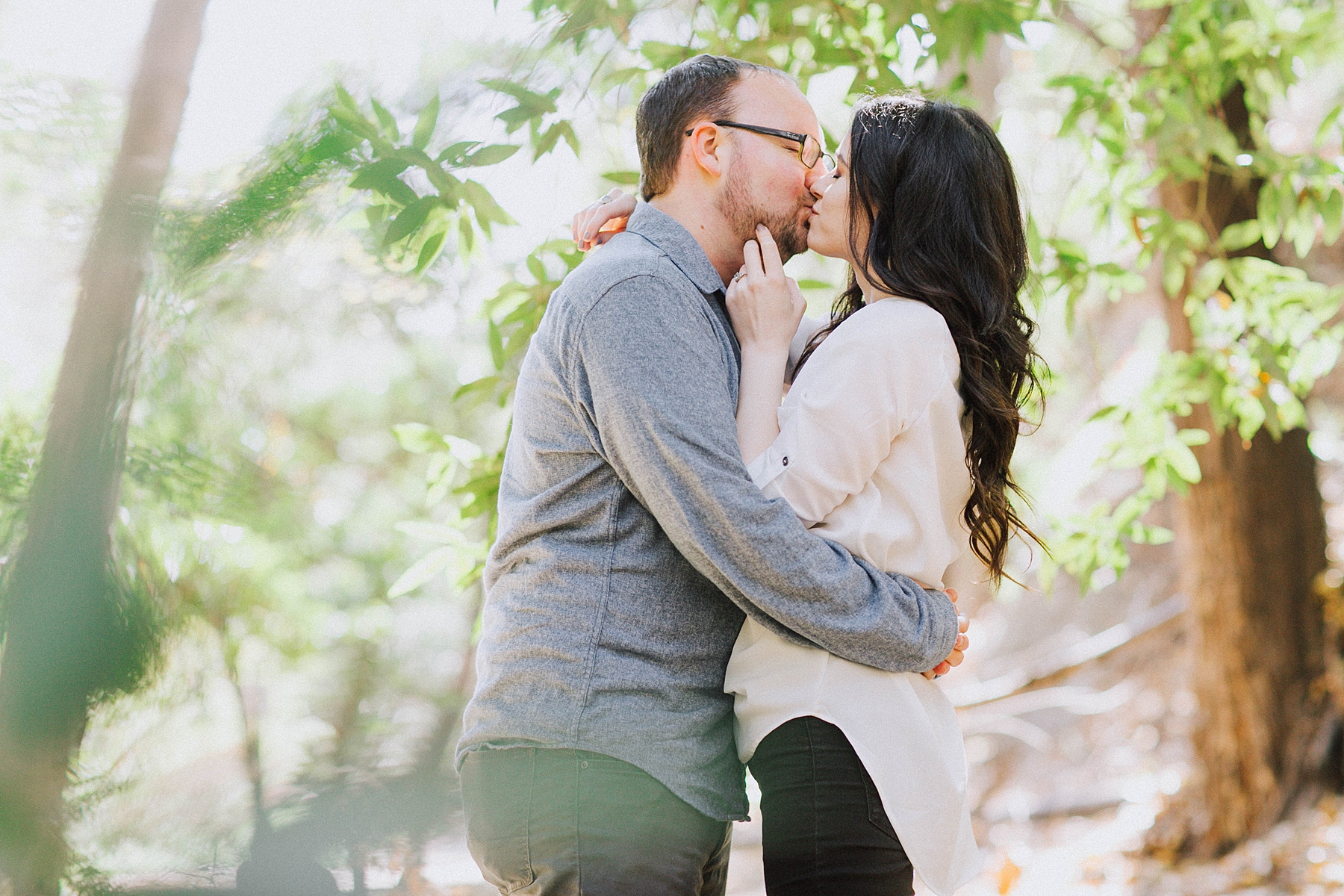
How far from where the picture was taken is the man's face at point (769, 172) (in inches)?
68.0

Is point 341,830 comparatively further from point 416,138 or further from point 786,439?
point 416,138

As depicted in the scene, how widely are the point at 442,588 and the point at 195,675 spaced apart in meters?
3.59

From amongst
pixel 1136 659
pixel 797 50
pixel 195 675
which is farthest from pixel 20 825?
pixel 1136 659

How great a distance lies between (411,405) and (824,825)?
3786 mm

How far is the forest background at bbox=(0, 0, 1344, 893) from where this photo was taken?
30.9 inches

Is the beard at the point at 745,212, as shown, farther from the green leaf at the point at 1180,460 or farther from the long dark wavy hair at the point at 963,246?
the green leaf at the point at 1180,460

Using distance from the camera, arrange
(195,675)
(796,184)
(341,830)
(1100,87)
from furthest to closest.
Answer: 1. (1100,87)
2. (796,184)
3. (195,675)
4. (341,830)

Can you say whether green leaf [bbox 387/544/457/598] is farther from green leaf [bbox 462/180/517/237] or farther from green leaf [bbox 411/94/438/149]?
green leaf [bbox 411/94/438/149]

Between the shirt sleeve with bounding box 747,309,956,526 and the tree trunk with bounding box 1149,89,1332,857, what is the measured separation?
3.20 m

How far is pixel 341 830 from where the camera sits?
73 cm

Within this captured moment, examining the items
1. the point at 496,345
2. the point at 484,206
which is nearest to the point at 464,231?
the point at 484,206

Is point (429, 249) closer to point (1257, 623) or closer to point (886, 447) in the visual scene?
point (886, 447)

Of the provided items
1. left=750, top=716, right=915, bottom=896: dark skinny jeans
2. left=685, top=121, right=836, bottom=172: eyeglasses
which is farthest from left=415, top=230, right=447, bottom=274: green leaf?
left=750, top=716, right=915, bottom=896: dark skinny jeans

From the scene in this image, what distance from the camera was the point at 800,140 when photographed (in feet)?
5.82
